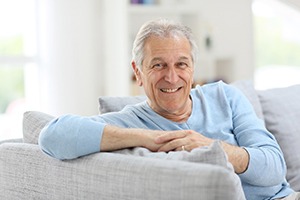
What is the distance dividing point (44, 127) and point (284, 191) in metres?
0.83

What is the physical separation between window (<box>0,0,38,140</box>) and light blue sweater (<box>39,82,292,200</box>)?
2.44m

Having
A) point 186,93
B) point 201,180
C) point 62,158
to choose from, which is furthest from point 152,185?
point 186,93

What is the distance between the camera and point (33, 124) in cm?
221

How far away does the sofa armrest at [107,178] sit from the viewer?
5.06ft

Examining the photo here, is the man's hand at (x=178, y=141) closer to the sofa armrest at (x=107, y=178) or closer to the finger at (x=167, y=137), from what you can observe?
the finger at (x=167, y=137)

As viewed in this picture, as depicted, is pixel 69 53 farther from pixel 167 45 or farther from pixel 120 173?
pixel 120 173

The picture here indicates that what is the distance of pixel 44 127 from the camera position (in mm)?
2121

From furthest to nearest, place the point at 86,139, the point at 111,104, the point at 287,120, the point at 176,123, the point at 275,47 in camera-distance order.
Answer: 1. the point at 275,47
2. the point at 287,120
3. the point at 111,104
4. the point at 176,123
5. the point at 86,139

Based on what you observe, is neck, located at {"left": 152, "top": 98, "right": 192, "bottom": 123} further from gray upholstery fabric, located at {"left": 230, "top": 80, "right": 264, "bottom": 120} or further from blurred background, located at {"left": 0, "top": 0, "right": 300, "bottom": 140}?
blurred background, located at {"left": 0, "top": 0, "right": 300, "bottom": 140}

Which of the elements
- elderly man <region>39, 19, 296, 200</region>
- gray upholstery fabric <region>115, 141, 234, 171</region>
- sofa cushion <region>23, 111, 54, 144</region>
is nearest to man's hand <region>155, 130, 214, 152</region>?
elderly man <region>39, 19, 296, 200</region>

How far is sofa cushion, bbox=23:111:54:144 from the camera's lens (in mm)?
2197

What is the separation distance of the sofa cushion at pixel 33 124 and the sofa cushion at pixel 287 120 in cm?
98

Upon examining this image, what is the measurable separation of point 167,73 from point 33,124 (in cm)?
48

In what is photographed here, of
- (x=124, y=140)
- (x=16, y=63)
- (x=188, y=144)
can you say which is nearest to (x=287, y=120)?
(x=188, y=144)
